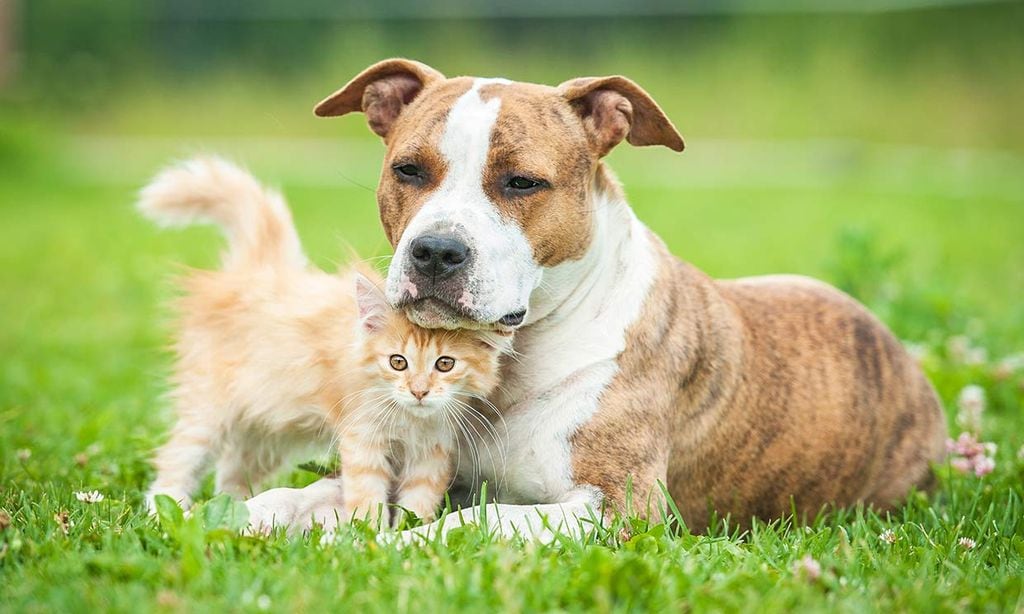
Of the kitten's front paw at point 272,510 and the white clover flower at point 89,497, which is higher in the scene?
the kitten's front paw at point 272,510

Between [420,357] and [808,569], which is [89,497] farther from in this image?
[808,569]

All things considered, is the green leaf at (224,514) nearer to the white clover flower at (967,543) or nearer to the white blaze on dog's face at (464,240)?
the white blaze on dog's face at (464,240)

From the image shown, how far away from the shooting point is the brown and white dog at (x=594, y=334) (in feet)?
13.3

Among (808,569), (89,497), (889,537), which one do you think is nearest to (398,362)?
(89,497)

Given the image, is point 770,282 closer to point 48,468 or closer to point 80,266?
point 48,468

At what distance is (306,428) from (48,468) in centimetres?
109

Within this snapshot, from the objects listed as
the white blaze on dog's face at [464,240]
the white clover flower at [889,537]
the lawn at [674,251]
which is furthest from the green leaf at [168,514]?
the white clover flower at [889,537]

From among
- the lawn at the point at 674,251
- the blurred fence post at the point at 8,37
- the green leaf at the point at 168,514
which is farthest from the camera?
the blurred fence post at the point at 8,37

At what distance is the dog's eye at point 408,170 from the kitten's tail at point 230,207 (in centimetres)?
90

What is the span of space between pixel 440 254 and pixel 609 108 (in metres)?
0.95

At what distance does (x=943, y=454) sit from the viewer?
5230 mm

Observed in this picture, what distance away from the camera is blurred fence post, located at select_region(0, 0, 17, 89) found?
1947 cm

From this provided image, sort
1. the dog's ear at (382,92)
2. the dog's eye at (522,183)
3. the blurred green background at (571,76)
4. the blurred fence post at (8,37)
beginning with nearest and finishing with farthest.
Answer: the dog's eye at (522,183) < the dog's ear at (382,92) < the blurred green background at (571,76) < the blurred fence post at (8,37)

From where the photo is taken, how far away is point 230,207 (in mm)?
5125
